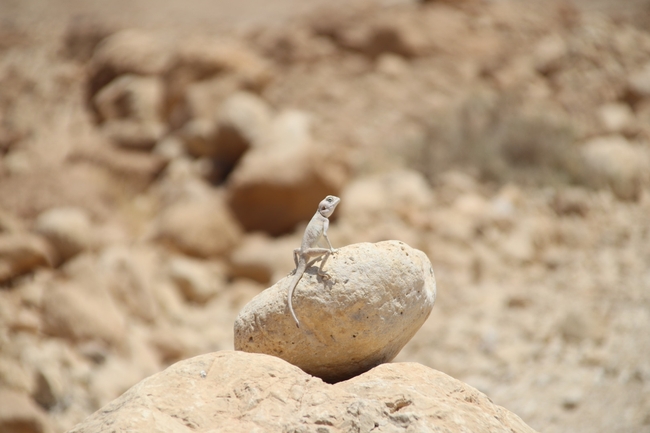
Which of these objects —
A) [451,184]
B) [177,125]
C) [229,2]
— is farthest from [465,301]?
[229,2]

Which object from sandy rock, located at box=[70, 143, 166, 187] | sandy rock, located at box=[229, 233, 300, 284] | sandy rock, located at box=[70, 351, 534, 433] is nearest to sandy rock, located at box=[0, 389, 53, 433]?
sandy rock, located at box=[70, 351, 534, 433]

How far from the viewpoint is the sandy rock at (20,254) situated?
10242 millimetres

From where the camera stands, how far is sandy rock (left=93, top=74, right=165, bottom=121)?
16.7 m

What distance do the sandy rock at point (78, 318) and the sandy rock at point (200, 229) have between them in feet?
9.34

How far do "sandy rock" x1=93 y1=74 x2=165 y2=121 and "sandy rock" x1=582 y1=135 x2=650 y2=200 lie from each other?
10907 millimetres

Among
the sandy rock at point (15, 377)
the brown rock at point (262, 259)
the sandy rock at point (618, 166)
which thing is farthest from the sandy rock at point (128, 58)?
the sandy rock at point (618, 166)

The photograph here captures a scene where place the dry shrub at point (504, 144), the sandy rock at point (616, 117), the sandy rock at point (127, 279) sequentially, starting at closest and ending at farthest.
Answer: the sandy rock at point (127, 279), the dry shrub at point (504, 144), the sandy rock at point (616, 117)

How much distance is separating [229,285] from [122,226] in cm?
318

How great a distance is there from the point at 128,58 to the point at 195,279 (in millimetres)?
9963

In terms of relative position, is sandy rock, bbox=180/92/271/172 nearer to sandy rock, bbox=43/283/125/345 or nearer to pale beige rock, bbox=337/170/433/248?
pale beige rock, bbox=337/170/433/248

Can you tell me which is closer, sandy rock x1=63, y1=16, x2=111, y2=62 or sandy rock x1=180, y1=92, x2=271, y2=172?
sandy rock x1=180, y1=92, x2=271, y2=172

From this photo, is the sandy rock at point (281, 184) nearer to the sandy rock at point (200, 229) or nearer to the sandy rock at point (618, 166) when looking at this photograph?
the sandy rock at point (200, 229)

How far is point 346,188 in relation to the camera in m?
12.8

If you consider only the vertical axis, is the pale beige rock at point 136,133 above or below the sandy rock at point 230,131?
below
